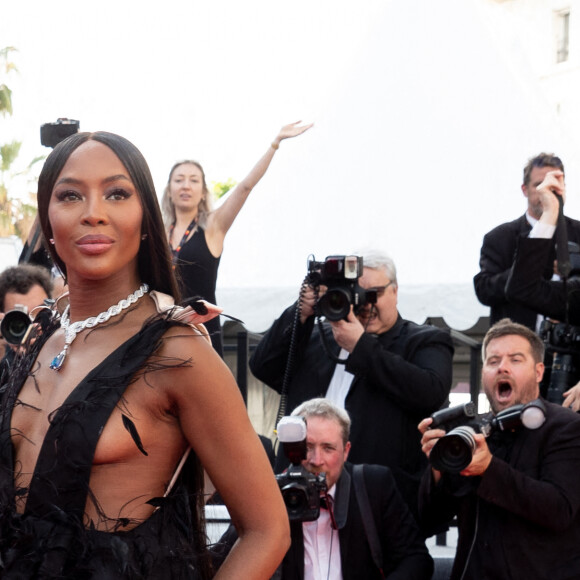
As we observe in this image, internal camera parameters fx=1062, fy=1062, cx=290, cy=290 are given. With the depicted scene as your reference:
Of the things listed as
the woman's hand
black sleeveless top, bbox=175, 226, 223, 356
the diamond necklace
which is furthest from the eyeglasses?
the diamond necklace

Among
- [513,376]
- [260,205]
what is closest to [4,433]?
[513,376]

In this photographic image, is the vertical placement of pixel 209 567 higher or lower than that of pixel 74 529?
lower

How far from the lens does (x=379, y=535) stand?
14.0ft

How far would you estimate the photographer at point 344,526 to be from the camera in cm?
415

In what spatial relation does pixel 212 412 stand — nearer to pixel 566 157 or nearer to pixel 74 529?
pixel 74 529

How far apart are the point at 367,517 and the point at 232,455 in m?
2.65

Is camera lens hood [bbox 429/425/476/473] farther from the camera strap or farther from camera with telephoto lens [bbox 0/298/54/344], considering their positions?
camera with telephoto lens [bbox 0/298/54/344]

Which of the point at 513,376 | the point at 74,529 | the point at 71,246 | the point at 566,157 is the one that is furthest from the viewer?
the point at 566,157

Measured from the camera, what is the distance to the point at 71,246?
1774 millimetres

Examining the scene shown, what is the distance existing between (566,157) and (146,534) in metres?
6.66

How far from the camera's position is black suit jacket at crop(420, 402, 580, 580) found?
3.88 meters

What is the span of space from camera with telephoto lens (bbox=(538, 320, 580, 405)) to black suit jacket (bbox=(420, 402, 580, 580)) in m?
0.38

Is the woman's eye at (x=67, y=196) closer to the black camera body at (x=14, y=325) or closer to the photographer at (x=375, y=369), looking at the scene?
the black camera body at (x=14, y=325)

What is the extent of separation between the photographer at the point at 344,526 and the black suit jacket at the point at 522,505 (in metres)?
0.16
